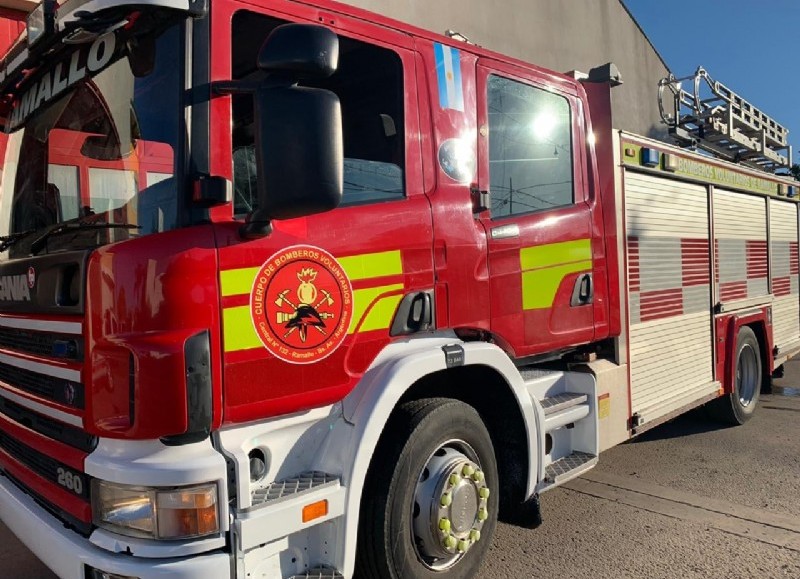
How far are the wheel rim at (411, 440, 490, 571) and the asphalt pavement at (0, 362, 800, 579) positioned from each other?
1.98 ft


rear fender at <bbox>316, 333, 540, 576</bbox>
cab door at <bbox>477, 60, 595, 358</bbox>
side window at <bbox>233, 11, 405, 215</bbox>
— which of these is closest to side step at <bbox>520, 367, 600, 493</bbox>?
cab door at <bbox>477, 60, 595, 358</bbox>

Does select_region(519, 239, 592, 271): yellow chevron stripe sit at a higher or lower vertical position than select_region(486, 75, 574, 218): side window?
lower

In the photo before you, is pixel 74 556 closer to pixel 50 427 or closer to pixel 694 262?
pixel 50 427

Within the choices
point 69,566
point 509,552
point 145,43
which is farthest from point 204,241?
point 509,552

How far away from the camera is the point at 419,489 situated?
2.76 metres

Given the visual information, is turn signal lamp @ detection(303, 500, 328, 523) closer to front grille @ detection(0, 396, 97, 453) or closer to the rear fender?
the rear fender

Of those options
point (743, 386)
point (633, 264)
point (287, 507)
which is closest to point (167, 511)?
point (287, 507)

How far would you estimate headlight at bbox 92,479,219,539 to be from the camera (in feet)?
6.61

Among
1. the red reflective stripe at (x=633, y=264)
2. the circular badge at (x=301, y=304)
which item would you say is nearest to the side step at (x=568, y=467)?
the red reflective stripe at (x=633, y=264)

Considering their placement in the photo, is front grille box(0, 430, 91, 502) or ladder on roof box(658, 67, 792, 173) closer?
front grille box(0, 430, 91, 502)

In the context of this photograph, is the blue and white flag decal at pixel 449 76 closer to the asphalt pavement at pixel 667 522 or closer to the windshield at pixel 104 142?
the windshield at pixel 104 142

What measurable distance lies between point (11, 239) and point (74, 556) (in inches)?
58.6

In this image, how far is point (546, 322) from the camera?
3.51 metres

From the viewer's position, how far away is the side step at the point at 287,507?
210cm
